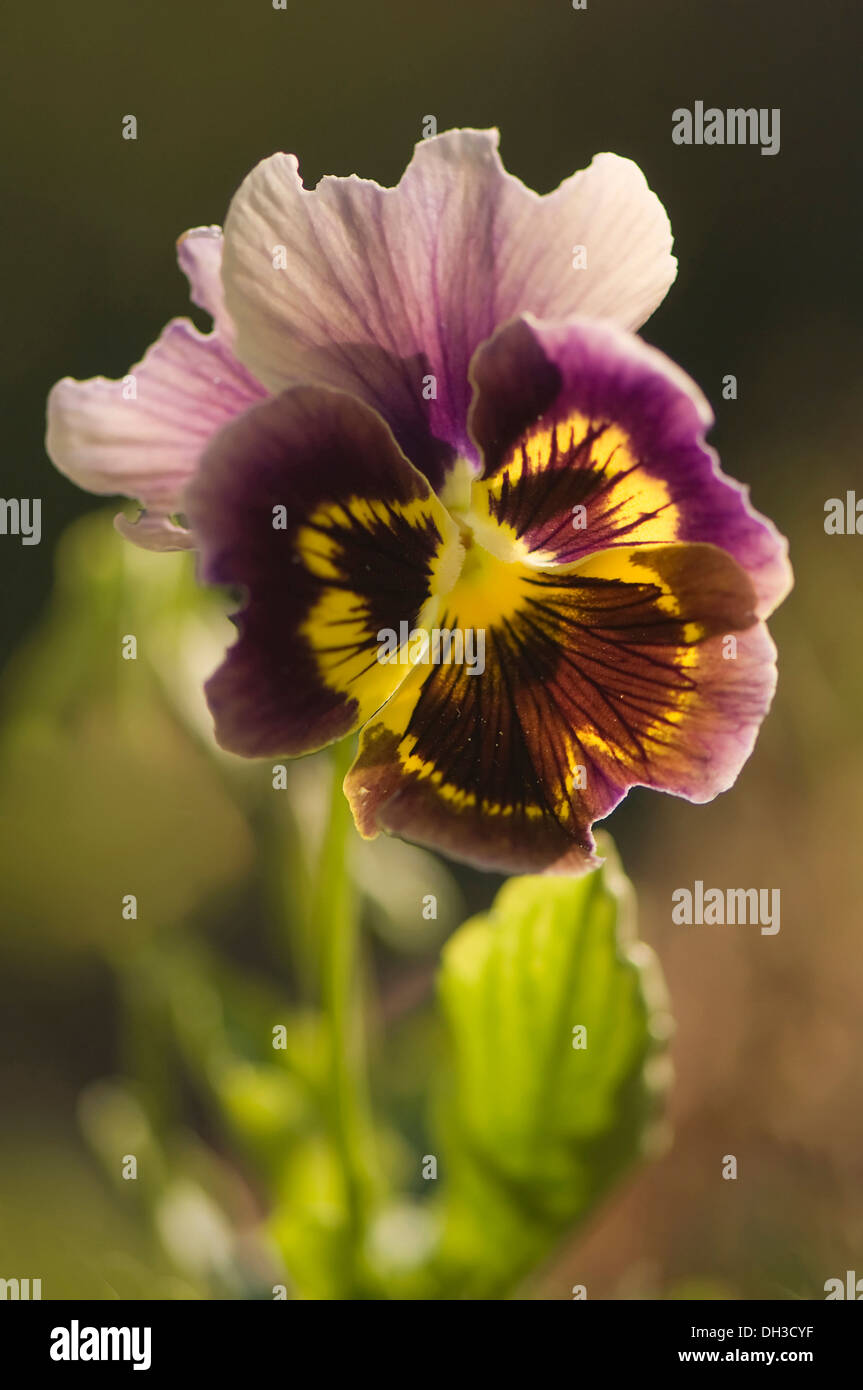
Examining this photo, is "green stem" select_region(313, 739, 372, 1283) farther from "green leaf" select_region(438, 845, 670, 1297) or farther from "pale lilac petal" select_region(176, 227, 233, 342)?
"pale lilac petal" select_region(176, 227, 233, 342)

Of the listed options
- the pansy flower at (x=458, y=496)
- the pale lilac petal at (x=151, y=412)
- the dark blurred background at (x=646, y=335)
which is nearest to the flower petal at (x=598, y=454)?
the pansy flower at (x=458, y=496)

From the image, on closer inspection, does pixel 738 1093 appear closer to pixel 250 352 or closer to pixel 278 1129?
pixel 278 1129

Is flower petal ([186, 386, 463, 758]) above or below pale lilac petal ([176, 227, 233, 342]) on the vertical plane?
below

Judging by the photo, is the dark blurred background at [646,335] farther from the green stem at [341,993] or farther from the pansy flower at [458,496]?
the pansy flower at [458,496]

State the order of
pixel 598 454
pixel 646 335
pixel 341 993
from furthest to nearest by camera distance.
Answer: pixel 646 335 → pixel 341 993 → pixel 598 454

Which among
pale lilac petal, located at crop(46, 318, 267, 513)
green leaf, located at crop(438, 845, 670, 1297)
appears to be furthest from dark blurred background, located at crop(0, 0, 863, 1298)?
pale lilac petal, located at crop(46, 318, 267, 513)

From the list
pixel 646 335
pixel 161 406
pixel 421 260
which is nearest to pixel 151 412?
pixel 161 406

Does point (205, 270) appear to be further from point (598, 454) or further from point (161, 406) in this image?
point (598, 454)

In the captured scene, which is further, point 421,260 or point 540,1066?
point 540,1066
